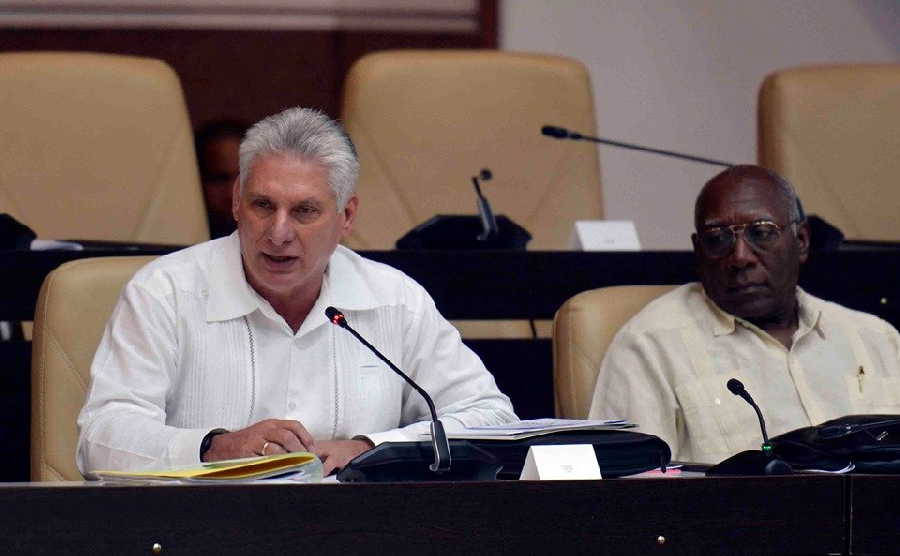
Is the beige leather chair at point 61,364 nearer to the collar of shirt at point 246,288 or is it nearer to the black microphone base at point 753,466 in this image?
the collar of shirt at point 246,288


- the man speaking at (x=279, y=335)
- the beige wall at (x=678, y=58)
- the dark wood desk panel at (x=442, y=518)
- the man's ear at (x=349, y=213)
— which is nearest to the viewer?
the dark wood desk panel at (x=442, y=518)

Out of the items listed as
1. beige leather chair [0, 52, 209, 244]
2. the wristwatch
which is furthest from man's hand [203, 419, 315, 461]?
beige leather chair [0, 52, 209, 244]

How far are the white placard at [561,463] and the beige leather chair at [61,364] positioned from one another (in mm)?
842

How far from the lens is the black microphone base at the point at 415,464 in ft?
5.57

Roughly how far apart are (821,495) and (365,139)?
205 cm

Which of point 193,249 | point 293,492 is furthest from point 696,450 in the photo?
point 293,492

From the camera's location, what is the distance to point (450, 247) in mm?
2982

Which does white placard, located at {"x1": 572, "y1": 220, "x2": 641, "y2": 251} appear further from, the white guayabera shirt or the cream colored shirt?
the white guayabera shirt

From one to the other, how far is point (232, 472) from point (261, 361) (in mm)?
703

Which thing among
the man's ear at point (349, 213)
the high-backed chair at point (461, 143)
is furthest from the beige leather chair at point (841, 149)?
the man's ear at point (349, 213)

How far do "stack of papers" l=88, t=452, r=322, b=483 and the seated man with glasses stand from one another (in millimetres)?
917

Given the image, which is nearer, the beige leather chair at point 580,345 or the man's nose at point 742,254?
the beige leather chair at point 580,345

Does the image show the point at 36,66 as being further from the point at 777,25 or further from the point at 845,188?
the point at 777,25

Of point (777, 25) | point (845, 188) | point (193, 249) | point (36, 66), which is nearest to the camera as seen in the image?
point (193, 249)
